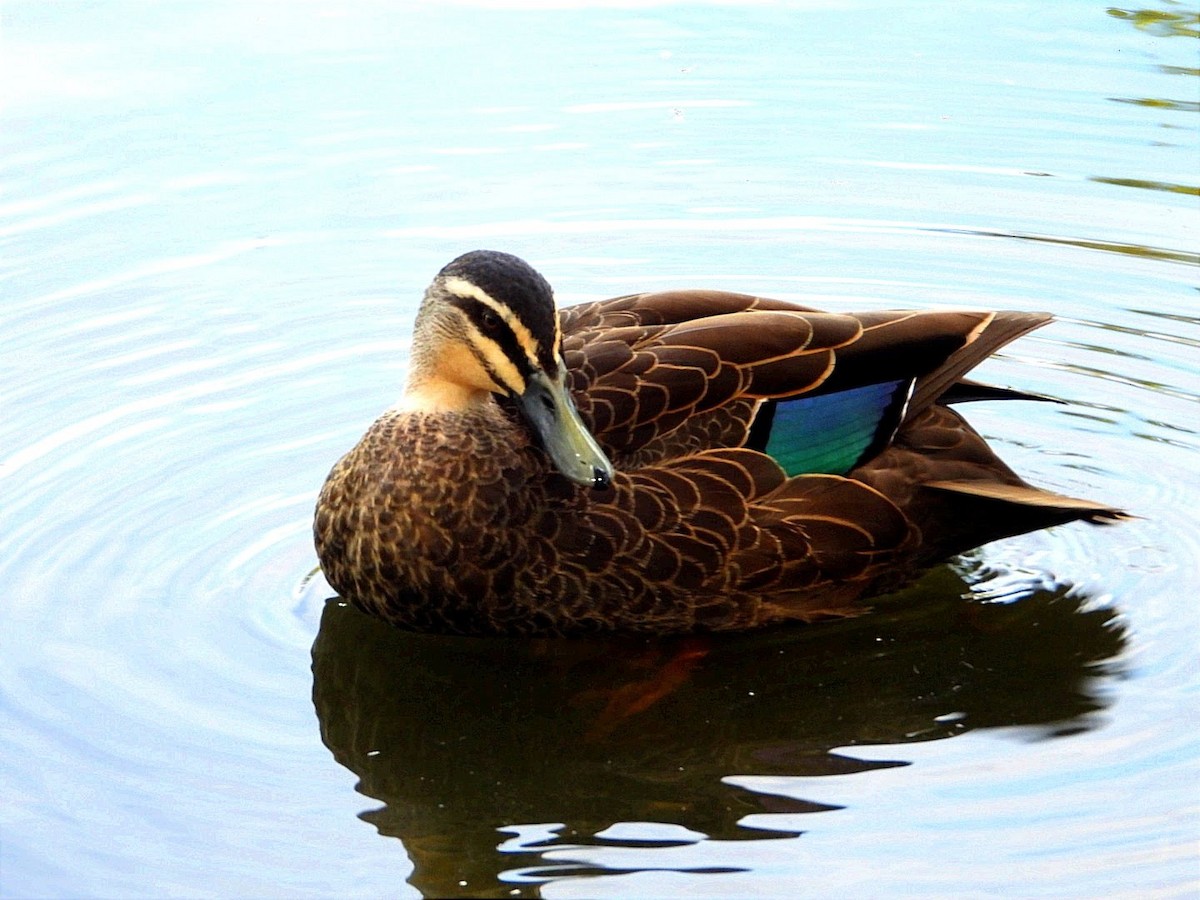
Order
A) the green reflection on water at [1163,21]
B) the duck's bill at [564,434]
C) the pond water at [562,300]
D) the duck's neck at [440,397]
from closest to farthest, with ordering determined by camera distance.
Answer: the pond water at [562,300], the duck's bill at [564,434], the duck's neck at [440,397], the green reflection on water at [1163,21]

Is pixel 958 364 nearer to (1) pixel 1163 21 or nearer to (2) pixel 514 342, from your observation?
(2) pixel 514 342

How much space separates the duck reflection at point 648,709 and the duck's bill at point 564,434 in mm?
737

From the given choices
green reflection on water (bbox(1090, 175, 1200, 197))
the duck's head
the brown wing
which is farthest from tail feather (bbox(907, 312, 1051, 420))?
green reflection on water (bbox(1090, 175, 1200, 197))

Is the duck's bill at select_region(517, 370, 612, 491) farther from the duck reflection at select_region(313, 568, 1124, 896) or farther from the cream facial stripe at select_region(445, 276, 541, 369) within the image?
the duck reflection at select_region(313, 568, 1124, 896)

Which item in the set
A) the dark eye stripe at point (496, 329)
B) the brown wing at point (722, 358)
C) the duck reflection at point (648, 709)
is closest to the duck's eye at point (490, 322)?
the dark eye stripe at point (496, 329)

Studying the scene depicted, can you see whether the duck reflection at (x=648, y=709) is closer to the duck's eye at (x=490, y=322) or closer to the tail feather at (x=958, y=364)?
the tail feather at (x=958, y=364)

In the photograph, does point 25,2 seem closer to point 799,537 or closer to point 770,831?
point 799,537

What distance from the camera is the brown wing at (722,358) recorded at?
6.34 m

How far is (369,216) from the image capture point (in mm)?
9508

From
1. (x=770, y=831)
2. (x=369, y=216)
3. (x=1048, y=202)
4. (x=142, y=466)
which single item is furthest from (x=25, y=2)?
(x=770, y=831)

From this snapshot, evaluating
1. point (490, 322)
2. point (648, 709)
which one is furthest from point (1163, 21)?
point (648, 709)

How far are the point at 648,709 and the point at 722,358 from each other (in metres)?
1.20

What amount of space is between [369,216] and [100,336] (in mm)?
1646

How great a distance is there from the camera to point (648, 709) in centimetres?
610
